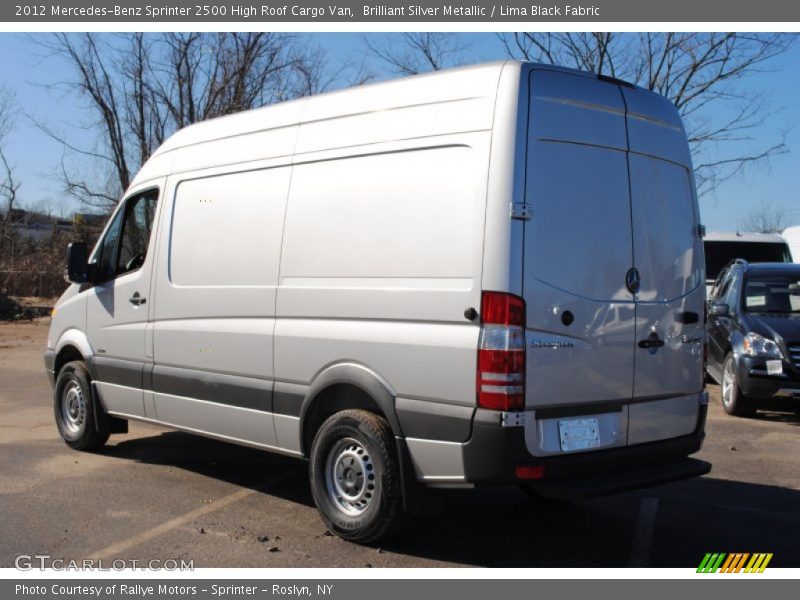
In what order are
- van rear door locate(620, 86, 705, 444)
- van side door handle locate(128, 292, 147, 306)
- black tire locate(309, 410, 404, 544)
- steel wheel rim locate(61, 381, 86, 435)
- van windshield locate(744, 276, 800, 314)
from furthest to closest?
van windshield locate(744, 276, 800, 314)
steel wheel rim locate(61, 381, 86, 435)
van side door handle locate(128, 292, 147, 306)
van rear door locate(620, 86, 705, 444)
black tire locate(309, 410, 404, 544)

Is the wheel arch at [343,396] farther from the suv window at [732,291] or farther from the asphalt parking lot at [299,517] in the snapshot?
the suv window at [732,291]

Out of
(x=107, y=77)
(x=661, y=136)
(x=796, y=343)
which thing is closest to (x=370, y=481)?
(x=661, y=136)

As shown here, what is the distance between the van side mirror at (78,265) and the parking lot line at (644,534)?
509cm

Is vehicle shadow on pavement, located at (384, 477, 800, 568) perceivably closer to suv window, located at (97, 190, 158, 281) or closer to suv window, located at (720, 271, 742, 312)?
suv window, located at (97, 190, 158, 281)

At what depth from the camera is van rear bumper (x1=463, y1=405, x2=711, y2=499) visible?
4512 millimetres

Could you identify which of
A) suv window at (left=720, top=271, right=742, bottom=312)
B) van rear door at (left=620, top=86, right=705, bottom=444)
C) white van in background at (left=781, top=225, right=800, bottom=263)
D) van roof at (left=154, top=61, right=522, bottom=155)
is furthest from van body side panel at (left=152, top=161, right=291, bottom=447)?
white van in background at (left=781, top=225, right=800, bottom=263)

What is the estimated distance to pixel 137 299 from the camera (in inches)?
278

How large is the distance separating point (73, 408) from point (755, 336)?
24.7 ft

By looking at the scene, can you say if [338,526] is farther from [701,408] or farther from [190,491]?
[701,408]

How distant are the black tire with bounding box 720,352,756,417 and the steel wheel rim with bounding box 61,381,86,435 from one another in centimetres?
725

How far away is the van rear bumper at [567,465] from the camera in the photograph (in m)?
4.51
